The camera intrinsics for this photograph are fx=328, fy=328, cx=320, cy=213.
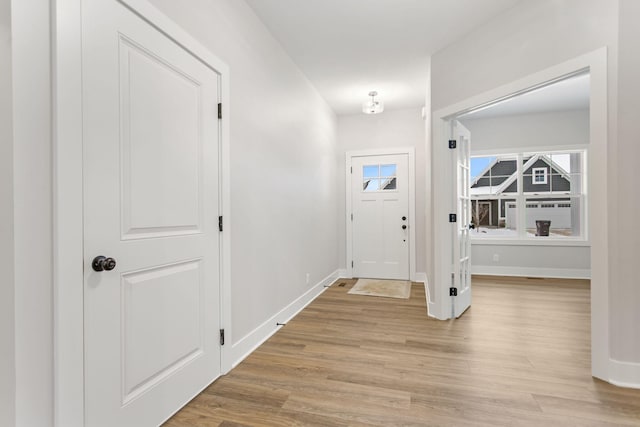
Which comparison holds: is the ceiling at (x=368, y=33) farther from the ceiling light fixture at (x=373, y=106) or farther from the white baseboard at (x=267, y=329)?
the white baseboard at (x=267, y=329)

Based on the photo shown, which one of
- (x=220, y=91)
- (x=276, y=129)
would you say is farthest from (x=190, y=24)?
(x=276, y=129)

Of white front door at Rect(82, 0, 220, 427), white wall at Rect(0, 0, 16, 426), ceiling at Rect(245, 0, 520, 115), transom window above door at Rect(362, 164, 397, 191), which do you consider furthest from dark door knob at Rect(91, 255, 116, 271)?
transom window above door at Rect(362, 164, 397, 191)

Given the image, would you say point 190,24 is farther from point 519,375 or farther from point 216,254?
point 519,375

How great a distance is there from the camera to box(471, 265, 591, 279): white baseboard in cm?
534

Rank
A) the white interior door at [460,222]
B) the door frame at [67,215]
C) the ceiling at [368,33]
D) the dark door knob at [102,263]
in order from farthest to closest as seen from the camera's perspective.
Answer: the white interior door at [460,222], the ceiling at [368,33], the dark door knob at [102,263], the door frame at [67,215]

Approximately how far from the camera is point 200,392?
1.99 meters

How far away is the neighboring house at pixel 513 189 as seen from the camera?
5531 mm

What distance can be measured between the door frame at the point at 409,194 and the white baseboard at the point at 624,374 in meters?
3.19

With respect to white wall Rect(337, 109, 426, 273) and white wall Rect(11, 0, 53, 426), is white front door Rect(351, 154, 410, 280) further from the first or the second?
white wall Rect(11, 0, 53, 426)

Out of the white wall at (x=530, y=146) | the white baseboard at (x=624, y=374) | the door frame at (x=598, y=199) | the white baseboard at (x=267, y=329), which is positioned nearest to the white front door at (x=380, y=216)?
the white baseboard at (x=267, y=329)

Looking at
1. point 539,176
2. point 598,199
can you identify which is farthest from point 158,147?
point 539,176

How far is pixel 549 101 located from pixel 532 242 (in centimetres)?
226

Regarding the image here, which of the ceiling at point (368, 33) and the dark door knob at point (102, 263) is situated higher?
the ceiling at point (368, 33)

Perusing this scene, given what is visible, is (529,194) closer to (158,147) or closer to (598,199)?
(598,199)
